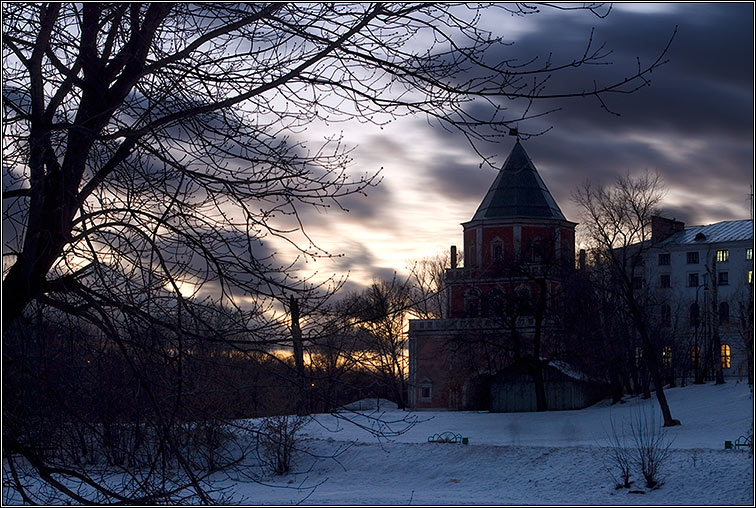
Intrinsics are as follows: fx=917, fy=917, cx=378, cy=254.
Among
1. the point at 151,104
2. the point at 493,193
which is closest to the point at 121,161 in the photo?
the point at 151,104

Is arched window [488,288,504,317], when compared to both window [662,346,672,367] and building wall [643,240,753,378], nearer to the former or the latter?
building wall [643,240,753,378]

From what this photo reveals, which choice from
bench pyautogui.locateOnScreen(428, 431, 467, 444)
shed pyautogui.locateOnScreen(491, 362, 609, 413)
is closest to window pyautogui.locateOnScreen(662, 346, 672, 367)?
shed pyautogui.locateOnScreen(491, 362, 609, 413)

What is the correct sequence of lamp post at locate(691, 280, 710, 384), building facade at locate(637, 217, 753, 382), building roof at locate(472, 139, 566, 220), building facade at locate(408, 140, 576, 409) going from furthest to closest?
building roof at locate(472, 139, 566, 220)
building facade at locate(637, 217, 753, 382)
lamp post at locate(691, 280, 710, 384)
building facade at locate(408, 140, 576, 409)

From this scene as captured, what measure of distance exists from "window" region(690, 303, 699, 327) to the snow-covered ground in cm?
1174

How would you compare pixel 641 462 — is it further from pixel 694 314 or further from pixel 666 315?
pixel 694 314

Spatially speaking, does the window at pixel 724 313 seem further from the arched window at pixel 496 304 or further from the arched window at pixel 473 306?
the arched window at pixel 473 306

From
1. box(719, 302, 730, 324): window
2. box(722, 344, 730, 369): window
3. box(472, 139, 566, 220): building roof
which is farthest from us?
box(719, 302, 730, 324): window

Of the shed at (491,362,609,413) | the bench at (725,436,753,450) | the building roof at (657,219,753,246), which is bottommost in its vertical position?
the bench at (725,436,753,450)

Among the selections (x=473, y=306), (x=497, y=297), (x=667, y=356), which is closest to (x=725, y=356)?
(x=667, y=356)

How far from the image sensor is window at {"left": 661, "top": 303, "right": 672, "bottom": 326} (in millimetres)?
48850

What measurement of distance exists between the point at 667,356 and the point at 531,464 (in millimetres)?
21099

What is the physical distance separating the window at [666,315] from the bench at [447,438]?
19.0m

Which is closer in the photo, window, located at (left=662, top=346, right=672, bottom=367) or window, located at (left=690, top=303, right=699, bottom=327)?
window, located at (left=662, top=346, right=672, bottom=367)

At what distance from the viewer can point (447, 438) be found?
Answer: 31.8 m
